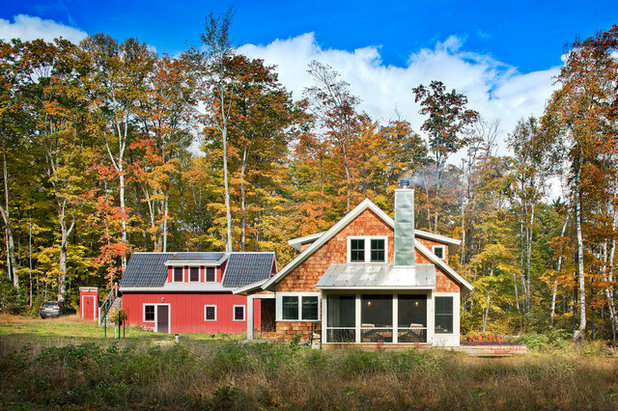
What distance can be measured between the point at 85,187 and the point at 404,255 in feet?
82.2

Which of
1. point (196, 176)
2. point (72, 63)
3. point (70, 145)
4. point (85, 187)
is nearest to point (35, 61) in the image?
point (72, 63)

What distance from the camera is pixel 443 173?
1479 inches

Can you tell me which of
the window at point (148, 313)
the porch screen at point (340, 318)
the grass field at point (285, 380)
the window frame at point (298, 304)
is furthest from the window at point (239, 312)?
the grass field at point (285, 380)

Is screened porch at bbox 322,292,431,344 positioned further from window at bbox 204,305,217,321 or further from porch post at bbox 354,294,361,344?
window at bbox 204,305,217,321

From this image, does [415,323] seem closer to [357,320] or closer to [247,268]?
[357,320]

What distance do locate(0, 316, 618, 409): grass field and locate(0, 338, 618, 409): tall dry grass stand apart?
0.02 meters

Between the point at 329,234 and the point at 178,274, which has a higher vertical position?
the point at 329,234

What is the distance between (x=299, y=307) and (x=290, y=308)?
1.17 feet

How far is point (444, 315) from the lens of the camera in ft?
68.2

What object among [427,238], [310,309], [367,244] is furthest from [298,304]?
[427,238]

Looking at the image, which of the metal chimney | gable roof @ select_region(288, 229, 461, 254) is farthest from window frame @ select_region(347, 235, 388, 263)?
gable roof @ select_region(288, 229, 461, 254)

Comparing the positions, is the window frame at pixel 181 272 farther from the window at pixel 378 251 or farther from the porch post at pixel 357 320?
the porch post at pixel 357 320

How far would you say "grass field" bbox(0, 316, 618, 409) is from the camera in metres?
11.0

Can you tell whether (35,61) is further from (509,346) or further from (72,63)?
(509,346)
